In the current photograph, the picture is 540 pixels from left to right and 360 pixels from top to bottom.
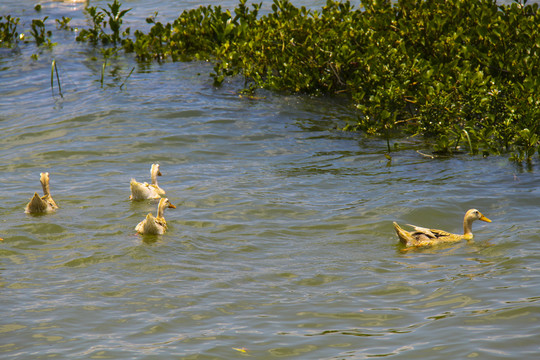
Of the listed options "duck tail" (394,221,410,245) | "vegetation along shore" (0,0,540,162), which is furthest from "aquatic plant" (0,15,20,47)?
"duck tail" (394,221,410,245)

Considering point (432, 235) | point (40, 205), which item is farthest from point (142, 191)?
point (432, 235)

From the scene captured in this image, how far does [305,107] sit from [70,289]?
379 inches

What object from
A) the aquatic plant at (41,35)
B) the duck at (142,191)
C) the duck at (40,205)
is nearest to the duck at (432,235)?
the duck at (142,191)

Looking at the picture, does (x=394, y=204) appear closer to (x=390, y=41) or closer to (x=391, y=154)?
(x=391, y=154)

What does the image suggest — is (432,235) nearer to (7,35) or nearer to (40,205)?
(40,205)

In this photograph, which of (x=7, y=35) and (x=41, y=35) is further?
(x=7, y=35)

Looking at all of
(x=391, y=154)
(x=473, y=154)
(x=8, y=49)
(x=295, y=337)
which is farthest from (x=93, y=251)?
(x=8, y=49)

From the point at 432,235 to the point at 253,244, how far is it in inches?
95.5

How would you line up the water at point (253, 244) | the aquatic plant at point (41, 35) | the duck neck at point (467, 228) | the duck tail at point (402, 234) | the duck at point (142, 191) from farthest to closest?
the aquatic plant at point (41, 35)
the duck at point (142, 191)
the duck neck at point (467, 228)
the duck tail at point (402, 234)
the water at point (253, 244)

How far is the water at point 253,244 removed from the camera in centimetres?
622

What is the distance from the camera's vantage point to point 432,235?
866cm

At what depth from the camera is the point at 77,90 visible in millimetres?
17812

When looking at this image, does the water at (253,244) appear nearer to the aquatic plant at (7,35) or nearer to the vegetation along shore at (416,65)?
the vegetation along shore at (416,65)

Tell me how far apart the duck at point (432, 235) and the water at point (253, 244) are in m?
0.19
